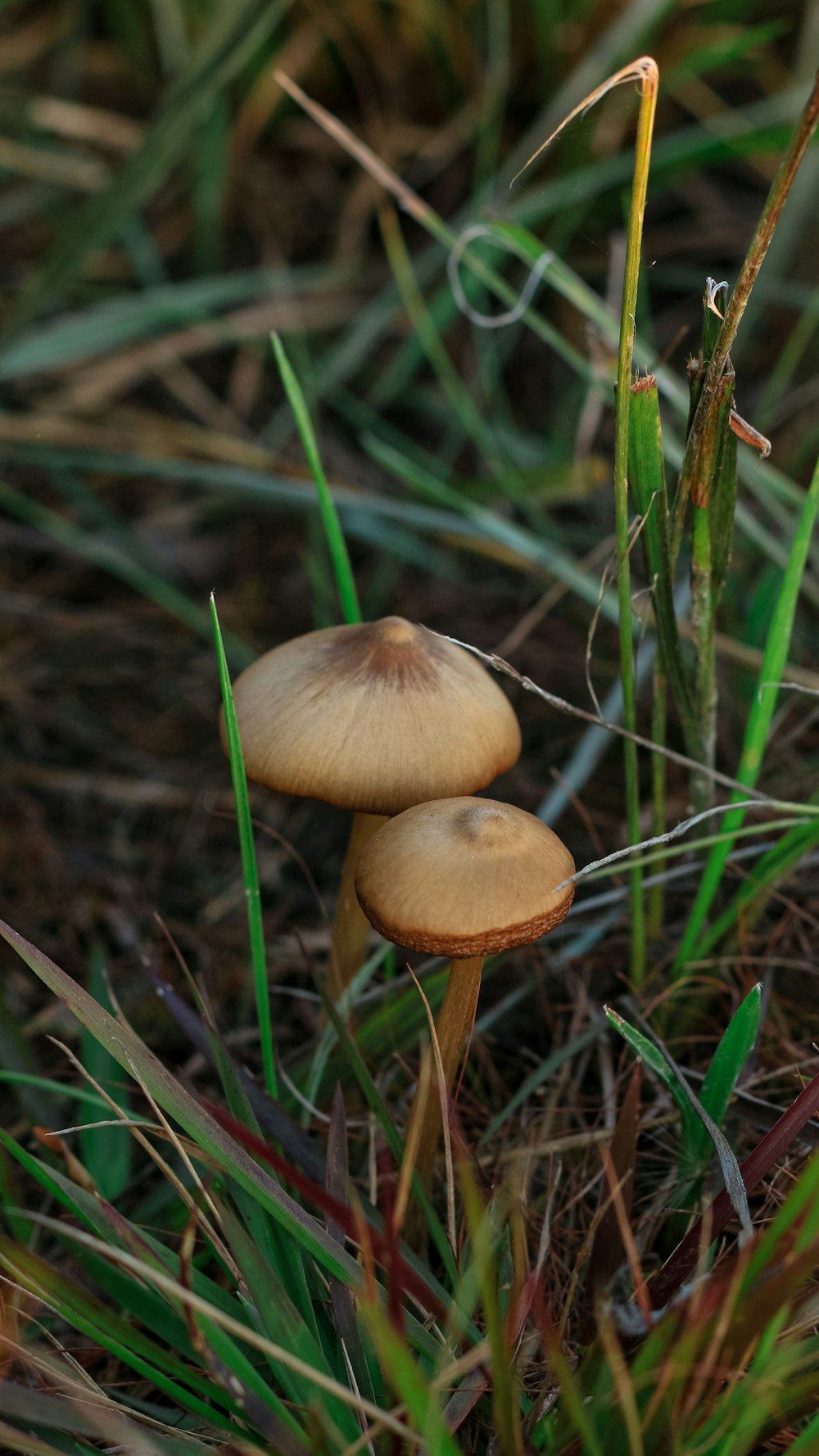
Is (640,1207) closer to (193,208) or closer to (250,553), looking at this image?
(250,553)

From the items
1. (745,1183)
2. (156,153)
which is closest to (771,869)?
(745,1183)

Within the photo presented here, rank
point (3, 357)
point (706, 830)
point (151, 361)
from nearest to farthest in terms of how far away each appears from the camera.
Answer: point (706, 830) → point (3, 357) → point (151, 361)

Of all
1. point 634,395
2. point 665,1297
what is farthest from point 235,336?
point 665,1297

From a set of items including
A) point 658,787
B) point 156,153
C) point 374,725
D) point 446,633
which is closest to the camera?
point 374,725

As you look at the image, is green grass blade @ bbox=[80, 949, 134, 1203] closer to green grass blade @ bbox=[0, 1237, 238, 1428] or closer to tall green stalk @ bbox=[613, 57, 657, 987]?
green grass blade @ bbox=[0, 1237, 238, 1428]

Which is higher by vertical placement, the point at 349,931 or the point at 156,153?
the point at 156,153

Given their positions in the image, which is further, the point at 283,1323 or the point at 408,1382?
the point at 283,1323

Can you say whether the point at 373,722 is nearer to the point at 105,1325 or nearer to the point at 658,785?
the point at 658,785

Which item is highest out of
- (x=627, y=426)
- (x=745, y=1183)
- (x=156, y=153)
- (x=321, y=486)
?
(x=156, y=153)
